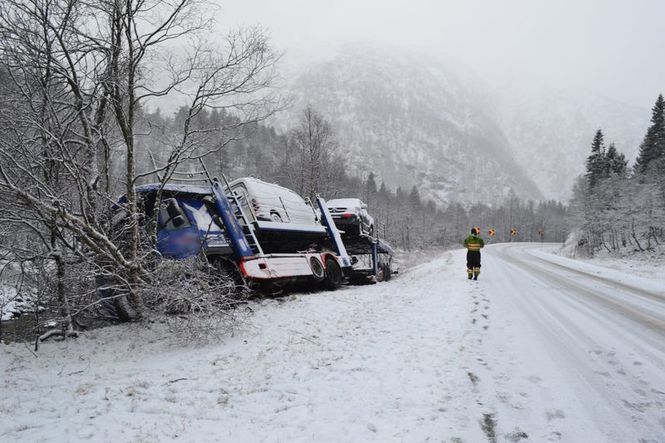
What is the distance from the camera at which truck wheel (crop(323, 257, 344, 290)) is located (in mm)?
12242

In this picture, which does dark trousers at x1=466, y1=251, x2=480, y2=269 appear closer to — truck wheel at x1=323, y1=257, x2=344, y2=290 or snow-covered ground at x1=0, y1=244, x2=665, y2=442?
truck wheel at x1=323, y1=257, x2=344, y2=290

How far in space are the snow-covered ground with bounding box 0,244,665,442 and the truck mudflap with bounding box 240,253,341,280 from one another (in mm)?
1013

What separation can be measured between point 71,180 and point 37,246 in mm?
1264

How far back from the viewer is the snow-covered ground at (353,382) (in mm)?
3594

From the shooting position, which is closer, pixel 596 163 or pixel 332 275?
pixel 332 275

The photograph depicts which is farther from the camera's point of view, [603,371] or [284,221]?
[284,221]

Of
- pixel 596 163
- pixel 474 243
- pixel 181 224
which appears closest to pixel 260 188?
pixel 181 224

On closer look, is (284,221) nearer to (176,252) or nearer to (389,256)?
(176,252)

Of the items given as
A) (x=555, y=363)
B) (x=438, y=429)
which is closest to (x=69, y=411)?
(x=438, y=429)

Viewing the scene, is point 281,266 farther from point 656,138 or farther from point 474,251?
point 656,138

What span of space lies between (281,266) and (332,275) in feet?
10.5

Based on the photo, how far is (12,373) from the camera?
5.16 meters

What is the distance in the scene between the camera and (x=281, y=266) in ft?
31.3

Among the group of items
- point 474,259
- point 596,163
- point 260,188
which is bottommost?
point 474,259
